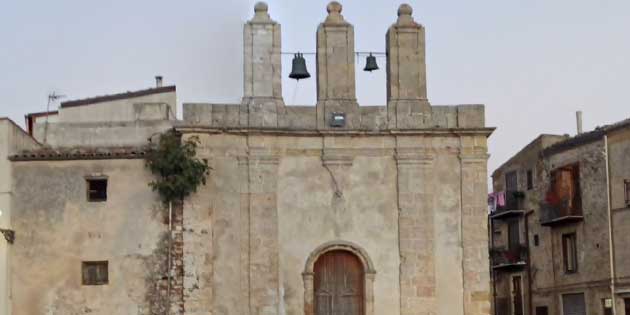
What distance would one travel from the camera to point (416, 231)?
2505 centimetres

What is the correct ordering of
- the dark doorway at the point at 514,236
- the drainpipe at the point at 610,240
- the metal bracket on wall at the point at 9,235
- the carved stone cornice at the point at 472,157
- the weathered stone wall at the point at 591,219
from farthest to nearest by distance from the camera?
the dark doorway at the point at 514,236 < the weathered stone wall at the point at 591,219 < the drainpipe at the point at 610,240 < the carved stone cornice at the point at 472,157 < the metal bracket on wall at the point at 9,235

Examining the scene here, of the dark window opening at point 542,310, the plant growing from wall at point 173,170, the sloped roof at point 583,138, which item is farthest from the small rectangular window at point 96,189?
the dark window opening at point 542,310

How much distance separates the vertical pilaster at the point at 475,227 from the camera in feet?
81.9

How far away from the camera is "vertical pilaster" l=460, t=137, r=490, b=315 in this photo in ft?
81.9

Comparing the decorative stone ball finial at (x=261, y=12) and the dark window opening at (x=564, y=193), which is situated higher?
the decorative stone ball finial at (x=261, y=12)

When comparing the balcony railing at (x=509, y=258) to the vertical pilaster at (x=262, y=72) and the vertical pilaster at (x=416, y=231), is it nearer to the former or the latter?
the vertical pilaster at (x=416, y=231)

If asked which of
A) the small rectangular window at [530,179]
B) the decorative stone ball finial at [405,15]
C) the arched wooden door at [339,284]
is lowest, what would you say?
the arched wooden door at [339,284]

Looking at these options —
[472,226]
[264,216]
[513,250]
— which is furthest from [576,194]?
[264,216]

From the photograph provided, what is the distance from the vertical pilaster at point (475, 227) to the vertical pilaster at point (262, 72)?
4.59 m

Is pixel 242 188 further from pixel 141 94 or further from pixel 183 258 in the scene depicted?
pixel 141 94

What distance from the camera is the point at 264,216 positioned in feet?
81.5

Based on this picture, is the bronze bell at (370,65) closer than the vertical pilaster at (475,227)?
Answer: No

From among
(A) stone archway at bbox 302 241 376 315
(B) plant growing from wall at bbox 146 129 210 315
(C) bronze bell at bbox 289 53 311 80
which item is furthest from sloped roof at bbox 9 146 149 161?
(A) stone archway at bbox 302 241 376 315

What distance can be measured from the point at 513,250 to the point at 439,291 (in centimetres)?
1996
